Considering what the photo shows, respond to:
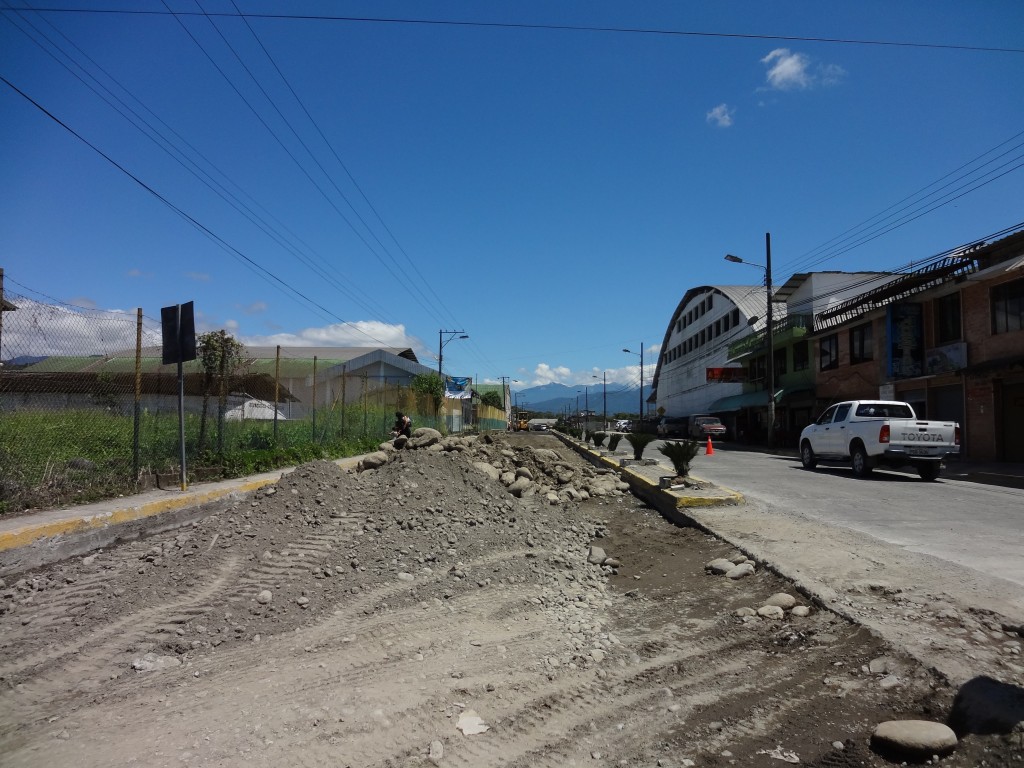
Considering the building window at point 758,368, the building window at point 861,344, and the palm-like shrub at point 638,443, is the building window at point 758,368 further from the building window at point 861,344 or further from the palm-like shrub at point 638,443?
the palm-like shrub at point 638,443

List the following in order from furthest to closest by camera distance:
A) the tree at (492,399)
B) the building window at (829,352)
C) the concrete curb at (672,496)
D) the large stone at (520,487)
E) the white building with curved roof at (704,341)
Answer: the tree at (492,399) < the white building with curved roof at (704,341) < the building window at (829,352) < the large stone at (520,487) < the concrete curb at (672,496)

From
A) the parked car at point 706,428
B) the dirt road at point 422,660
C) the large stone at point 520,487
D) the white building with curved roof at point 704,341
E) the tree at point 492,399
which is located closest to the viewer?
the dirt road at point 422,660

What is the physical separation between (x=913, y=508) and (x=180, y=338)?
36.9 feet

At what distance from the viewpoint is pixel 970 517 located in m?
9.45

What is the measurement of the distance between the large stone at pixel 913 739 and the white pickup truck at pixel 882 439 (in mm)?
14149

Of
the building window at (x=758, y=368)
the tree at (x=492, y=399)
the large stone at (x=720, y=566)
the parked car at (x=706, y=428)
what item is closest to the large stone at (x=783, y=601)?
the large stone at (x=720, y=566)

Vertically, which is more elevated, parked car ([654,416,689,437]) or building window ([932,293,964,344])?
building window ([932,293,964,344])

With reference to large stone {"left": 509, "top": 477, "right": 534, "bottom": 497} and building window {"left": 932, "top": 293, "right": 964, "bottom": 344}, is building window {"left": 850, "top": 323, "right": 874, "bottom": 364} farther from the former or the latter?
large stone {"left": 509, "top": 477, "right": 534, "bottom": 497}

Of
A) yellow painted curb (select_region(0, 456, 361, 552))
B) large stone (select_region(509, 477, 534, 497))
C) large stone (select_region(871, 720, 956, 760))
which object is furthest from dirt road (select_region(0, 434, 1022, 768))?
large stone (select_region(509, 477, 534, 497))

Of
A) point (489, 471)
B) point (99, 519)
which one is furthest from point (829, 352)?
point (99, 519)

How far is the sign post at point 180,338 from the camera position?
9.24 m

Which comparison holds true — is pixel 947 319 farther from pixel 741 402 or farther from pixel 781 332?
pixel 741 402

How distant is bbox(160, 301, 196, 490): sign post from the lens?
9242mm

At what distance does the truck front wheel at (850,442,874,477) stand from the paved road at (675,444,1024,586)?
24 cm
